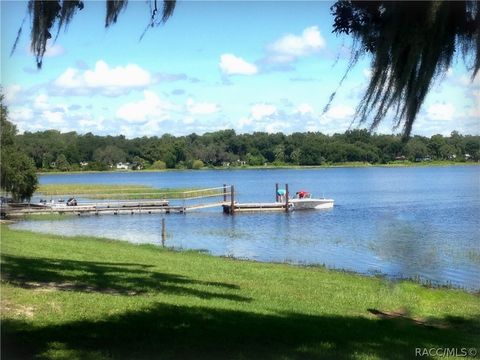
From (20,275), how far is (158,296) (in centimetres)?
262

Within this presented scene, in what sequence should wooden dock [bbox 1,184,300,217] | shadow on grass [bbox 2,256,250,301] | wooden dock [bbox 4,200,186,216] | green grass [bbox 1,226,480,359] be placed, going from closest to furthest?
1. green grass [bbox 1,226,480,359]
2. shadow on grass [bbox 2,256,250,301]
3. wooden dock [bbox 4,200,186,216]
4. wooden dock [bbox 1,184,300,217]

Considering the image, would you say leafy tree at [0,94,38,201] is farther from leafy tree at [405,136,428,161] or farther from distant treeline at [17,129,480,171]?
leafy tree at [405,136,428,161]

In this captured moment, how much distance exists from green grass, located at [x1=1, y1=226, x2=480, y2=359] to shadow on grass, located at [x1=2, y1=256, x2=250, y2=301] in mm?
22

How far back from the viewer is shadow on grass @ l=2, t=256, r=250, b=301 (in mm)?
9641

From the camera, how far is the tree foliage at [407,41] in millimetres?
4082

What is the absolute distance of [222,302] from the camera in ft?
29.9

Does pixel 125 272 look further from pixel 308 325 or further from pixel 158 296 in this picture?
pixel 308 325

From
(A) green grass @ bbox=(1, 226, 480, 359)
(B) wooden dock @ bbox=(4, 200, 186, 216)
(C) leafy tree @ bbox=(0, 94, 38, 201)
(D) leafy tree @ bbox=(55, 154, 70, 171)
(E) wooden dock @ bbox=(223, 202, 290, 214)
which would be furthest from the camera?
(D) leafy tree @ bbox=(55, 154, 70, 171)

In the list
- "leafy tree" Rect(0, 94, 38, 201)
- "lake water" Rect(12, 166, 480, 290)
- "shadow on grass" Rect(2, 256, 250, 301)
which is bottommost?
"lake water" Rect(12, 166, 480, 290)

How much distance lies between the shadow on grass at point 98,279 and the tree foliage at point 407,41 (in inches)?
239

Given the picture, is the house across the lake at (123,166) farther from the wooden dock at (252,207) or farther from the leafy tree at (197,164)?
the wooden dock at (252,207)

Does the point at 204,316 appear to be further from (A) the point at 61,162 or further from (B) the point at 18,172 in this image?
(A) the point at 61,162

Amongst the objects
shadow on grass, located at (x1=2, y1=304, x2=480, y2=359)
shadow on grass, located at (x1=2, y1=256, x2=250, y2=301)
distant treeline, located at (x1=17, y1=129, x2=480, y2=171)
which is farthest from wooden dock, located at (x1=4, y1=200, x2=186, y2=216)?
shadow on grass, located at (x1=2, y1=304, x2=480, y2=359)

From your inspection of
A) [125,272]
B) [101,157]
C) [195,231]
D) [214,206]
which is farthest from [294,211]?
[101,157]
